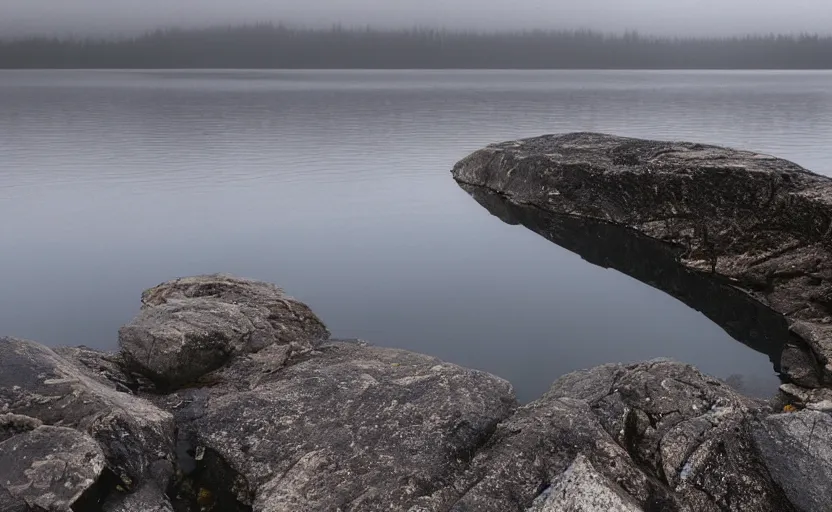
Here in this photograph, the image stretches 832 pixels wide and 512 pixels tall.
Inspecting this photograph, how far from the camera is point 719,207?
27.3m

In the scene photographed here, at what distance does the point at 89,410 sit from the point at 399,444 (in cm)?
493

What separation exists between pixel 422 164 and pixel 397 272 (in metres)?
26.9

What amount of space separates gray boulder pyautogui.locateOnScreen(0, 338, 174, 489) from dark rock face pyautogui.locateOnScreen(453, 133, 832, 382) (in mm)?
13975

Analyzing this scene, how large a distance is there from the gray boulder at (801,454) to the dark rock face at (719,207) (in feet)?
19.6

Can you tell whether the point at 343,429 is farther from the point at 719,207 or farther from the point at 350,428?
the point at 719,207

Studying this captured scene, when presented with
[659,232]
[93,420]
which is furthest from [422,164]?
[93,420]

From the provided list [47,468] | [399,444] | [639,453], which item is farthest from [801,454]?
[47,468]

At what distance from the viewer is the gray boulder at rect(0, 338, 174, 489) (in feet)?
35.2

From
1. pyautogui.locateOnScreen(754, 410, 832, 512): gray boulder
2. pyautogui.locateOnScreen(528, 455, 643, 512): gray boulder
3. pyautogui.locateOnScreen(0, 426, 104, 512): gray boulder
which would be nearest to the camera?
pyautogui.locateOnScreen(528, 455, 643, 512): gray boulder

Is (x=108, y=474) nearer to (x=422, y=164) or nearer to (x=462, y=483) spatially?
(x=462, y=483)

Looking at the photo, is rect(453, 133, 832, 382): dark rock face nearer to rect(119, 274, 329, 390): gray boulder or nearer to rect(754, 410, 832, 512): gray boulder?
rect(754, 410, 832, 512): gray boulder

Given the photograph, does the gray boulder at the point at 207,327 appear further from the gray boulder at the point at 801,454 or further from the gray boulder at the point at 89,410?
the gray boulder at the point at 801,454

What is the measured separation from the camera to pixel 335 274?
2475 cm

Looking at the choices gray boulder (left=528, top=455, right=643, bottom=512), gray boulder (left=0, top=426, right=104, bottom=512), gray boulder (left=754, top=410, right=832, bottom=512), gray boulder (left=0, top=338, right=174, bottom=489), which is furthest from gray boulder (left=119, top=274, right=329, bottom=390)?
gray boulder (left=754, top=410, right=832, bottom=512)
